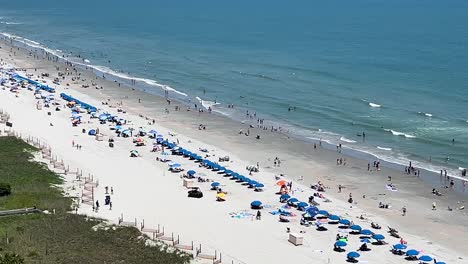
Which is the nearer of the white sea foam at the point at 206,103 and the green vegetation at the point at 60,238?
the green vegetation at the point at 60,238

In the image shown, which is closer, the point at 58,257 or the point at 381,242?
the point at 58,257

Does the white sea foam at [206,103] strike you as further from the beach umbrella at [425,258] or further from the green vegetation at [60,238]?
the beach umbrella at [425,258]

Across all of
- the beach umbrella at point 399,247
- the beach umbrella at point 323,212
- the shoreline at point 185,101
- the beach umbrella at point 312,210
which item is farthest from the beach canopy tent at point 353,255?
the shoreline at point 185,101

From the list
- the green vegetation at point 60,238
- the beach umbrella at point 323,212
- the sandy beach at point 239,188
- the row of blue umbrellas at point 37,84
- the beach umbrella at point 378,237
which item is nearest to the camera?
the green vegetation at point 60,238

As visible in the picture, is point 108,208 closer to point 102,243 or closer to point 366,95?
point 102,243

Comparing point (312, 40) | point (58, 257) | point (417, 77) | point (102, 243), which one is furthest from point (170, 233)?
point (312, 40)

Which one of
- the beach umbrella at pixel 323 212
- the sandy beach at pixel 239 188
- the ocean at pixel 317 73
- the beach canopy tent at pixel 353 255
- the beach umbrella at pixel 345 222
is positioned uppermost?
the ocean at pixel 317 73
